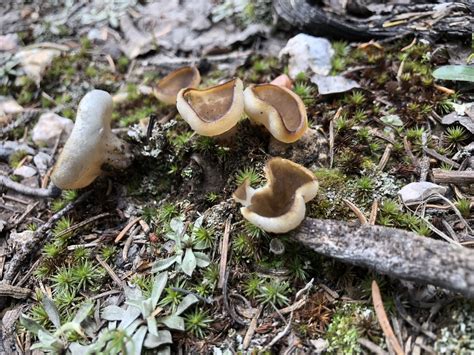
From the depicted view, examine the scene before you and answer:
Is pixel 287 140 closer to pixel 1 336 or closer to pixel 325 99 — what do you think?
pixel 325 99

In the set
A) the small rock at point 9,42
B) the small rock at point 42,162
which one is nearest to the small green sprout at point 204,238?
the small rock at point 42,162

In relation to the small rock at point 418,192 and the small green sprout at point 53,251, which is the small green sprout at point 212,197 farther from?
the small rock at point 418,192

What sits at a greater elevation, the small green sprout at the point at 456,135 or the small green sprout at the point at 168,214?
the small green sprout at the point at 456,135

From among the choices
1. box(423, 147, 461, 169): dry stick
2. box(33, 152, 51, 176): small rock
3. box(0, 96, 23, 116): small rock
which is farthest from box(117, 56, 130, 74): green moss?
box(423, 147, 461, 169): dry stick

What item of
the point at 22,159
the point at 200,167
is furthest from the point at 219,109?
the point at 22,159

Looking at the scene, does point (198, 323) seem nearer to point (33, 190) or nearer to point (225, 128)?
point (225, 128)

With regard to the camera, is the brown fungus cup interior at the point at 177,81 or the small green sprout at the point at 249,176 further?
the brown fungus cup interior at the point at 177,81

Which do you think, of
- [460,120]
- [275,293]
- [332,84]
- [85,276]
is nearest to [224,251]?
[275,293]

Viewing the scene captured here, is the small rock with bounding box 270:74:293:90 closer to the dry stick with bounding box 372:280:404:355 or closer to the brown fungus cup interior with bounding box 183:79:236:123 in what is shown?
the brown fungus cup interior with bounding box 183:79:236:123

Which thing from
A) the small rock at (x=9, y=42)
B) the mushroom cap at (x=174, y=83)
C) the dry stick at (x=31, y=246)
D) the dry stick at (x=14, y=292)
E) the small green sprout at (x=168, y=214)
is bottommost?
the dry stick at (x=14, y=292)
